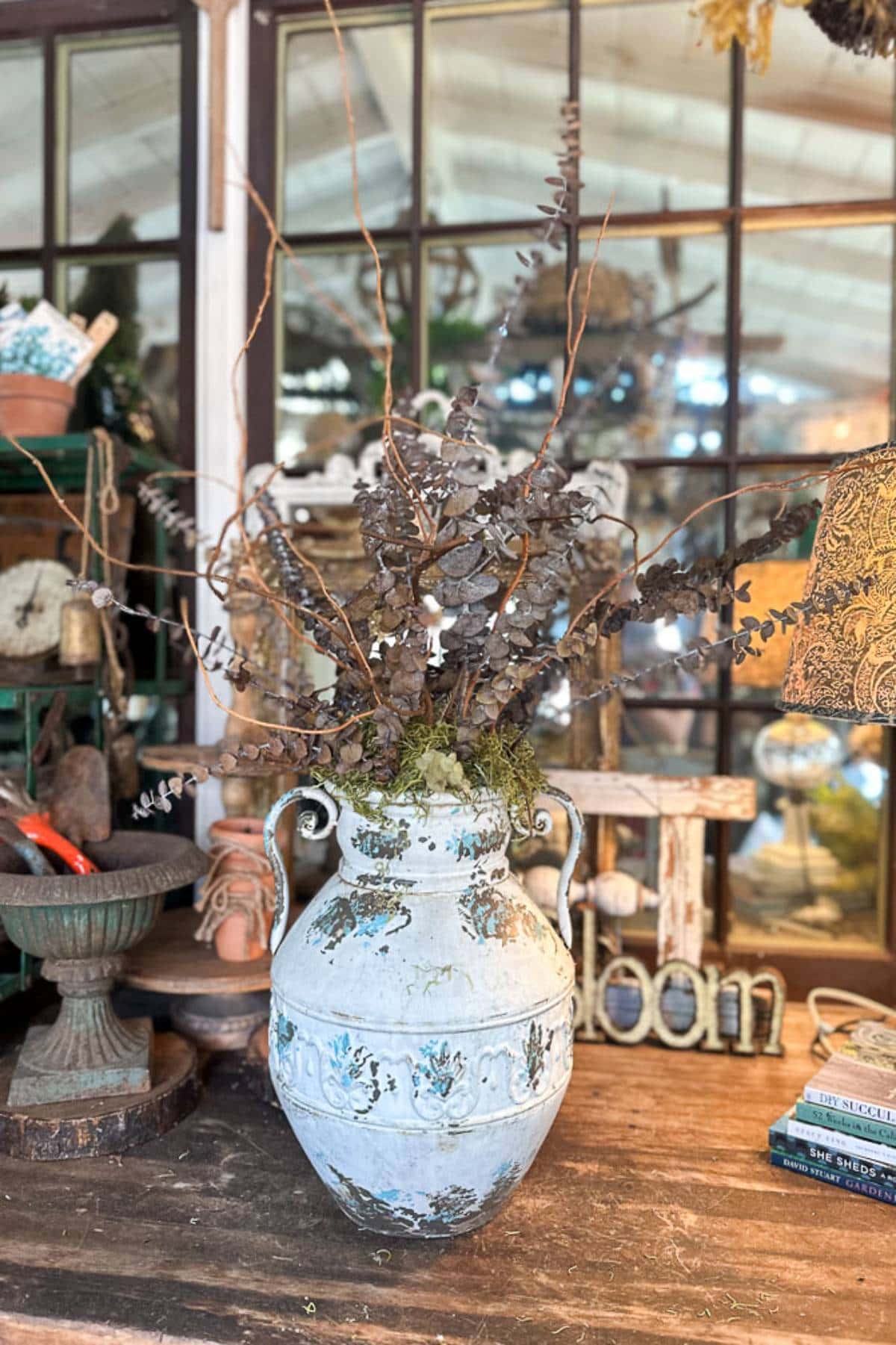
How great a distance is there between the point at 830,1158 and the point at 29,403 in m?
1.64

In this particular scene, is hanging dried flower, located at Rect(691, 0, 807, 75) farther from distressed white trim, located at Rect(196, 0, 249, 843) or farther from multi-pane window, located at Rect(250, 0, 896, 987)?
distressed white trim, located at Rect(196, 0, 249, 843)

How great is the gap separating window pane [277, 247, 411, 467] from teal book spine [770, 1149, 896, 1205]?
137 cm

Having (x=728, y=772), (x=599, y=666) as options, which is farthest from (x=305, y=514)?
(x=728, y=772)

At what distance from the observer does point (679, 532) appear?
2289 millimetres

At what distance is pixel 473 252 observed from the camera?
8.03 ft

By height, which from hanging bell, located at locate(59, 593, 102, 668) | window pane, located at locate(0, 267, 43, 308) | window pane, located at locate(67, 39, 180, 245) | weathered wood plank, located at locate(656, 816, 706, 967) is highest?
window pane, located at locate(67, 39, 180, 245)

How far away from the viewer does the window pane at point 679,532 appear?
2.00 meters

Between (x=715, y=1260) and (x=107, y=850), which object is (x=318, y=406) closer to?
(x=107, y=850)

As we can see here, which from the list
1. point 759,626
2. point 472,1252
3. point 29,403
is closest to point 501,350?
point 29,403

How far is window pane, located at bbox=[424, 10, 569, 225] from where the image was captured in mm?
1938

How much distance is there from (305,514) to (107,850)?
2.41 feet

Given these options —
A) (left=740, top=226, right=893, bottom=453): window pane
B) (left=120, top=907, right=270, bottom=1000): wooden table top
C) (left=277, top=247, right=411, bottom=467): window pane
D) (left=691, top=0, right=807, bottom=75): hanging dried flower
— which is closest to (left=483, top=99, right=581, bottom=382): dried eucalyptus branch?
(left=691, top=0, right=807, bottom=75): hanging dried flower

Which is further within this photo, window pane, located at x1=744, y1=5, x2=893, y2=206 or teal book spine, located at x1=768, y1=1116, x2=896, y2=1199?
window pane, located at x1=744, y1=5, x2=893, y2=206

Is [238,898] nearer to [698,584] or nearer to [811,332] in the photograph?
[698,584]
